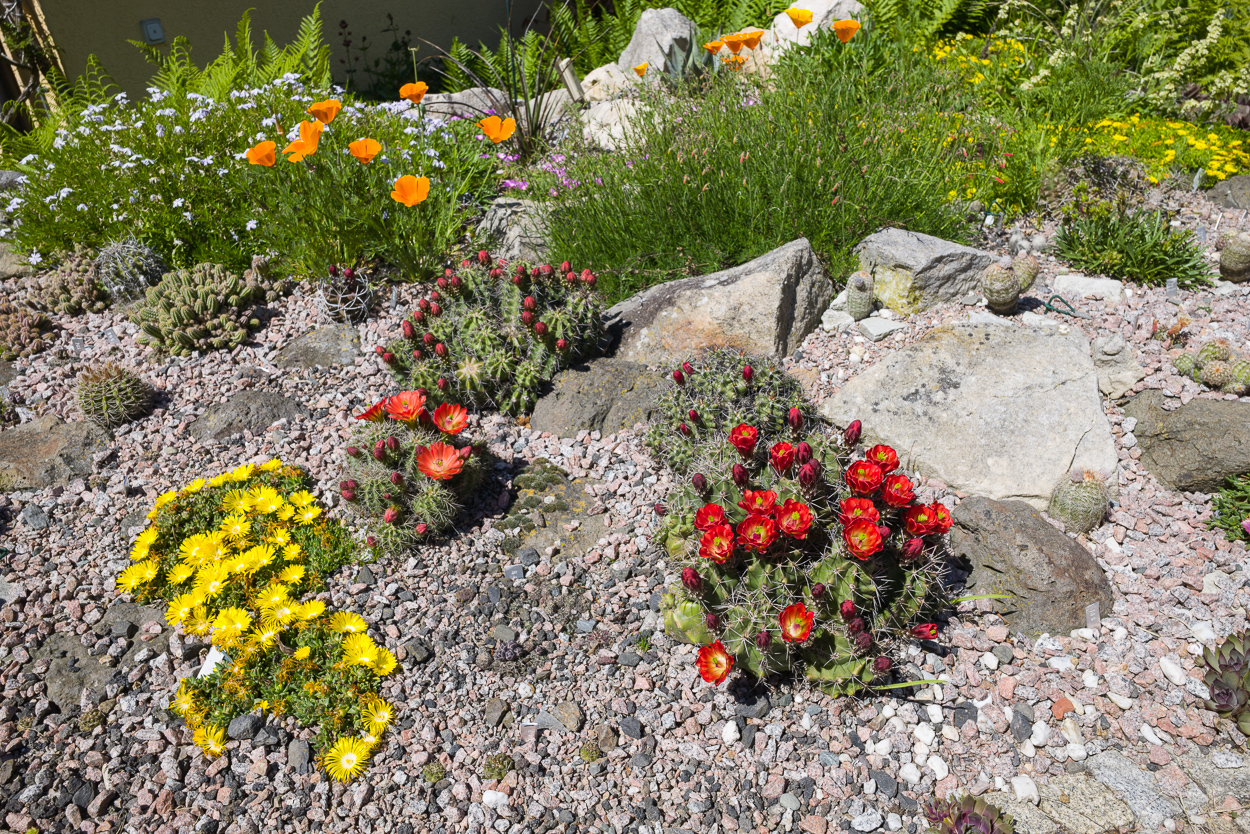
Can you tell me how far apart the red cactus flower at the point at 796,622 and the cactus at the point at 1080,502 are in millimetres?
1568

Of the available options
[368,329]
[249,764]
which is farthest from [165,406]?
[249,764]

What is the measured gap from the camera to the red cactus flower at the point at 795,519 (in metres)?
2.51

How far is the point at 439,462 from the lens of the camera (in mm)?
3320

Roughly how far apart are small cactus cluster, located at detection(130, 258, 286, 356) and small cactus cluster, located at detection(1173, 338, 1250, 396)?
17.9 feet

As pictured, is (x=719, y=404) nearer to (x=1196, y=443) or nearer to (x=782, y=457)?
(x=782, y=457)

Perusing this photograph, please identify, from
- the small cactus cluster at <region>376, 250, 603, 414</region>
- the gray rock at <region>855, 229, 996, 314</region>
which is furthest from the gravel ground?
the gray rock at <region>855, 229, 996, 314</region>

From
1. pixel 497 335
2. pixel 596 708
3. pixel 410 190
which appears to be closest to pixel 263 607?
pixel 596 708

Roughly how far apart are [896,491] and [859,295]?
2.15 meters

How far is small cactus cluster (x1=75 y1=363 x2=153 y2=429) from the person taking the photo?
4223 millimetres

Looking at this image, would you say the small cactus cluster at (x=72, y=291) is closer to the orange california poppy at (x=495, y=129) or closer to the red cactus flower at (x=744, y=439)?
the orange california poppy at (x=495, y=129)

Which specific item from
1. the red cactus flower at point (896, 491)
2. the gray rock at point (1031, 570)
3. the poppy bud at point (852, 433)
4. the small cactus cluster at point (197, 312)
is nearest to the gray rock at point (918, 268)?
the gray rock at point (1031, 570)

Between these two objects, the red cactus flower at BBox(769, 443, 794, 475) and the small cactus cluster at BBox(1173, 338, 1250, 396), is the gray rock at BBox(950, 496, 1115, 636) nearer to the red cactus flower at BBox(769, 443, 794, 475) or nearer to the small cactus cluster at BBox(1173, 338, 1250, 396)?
the red cactus flower at BBox(769, 443, 794, 475)

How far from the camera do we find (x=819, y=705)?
2785mm

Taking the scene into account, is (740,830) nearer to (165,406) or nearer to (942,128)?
(165,406)
